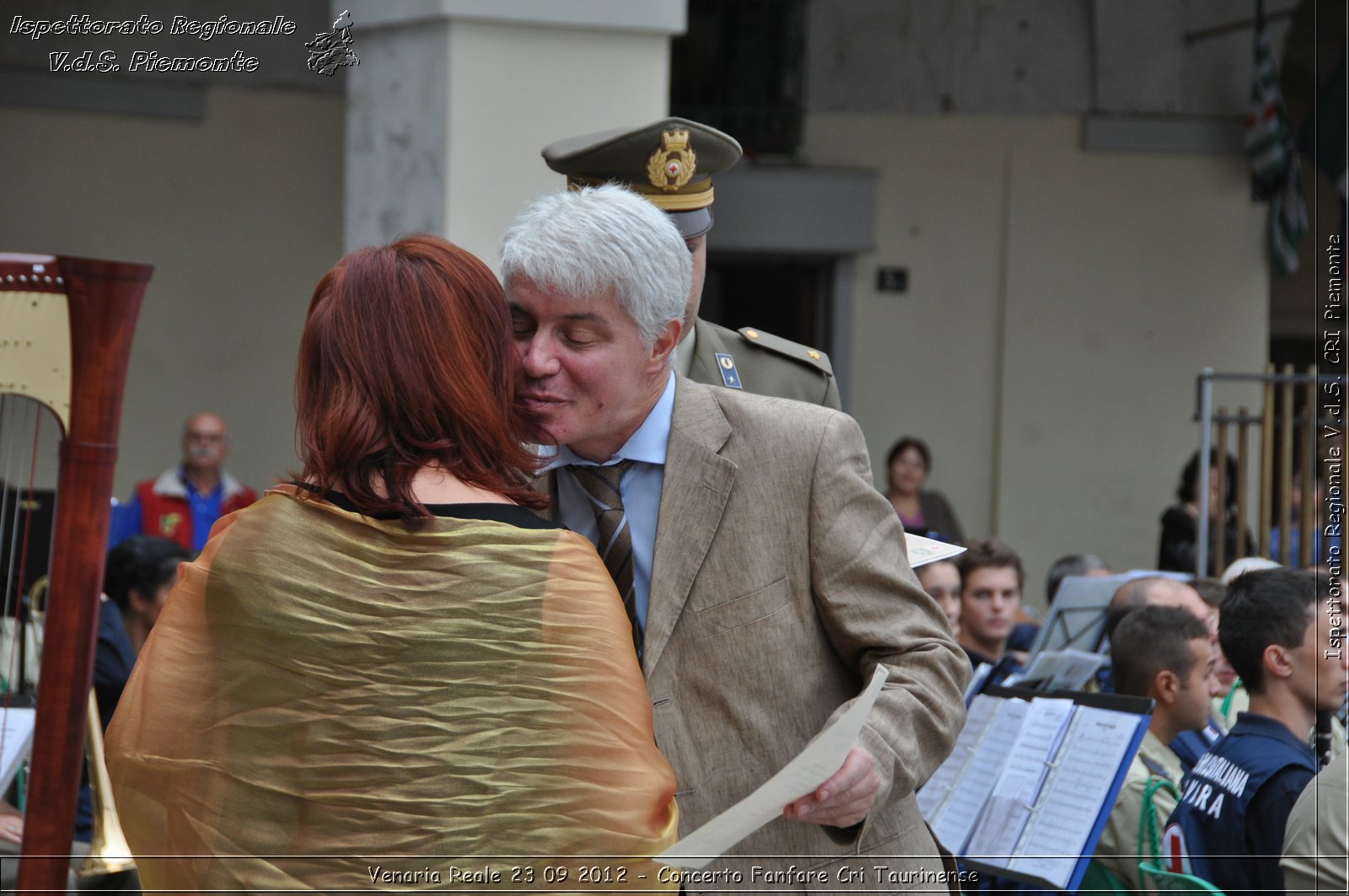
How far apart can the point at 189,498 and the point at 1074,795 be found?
5.12 m

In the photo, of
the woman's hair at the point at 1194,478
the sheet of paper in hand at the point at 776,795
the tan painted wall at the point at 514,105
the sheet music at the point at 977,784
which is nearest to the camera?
the sheet of paper in hand at the point at 776,795

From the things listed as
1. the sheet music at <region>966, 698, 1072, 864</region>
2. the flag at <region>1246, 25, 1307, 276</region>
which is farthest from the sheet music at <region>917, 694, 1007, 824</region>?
the flag at <region>1246, 25, 1307, 276</region>

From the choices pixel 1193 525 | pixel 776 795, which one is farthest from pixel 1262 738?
pixel 1193 525

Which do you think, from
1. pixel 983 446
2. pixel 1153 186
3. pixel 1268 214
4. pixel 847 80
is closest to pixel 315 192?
pixel 847 80

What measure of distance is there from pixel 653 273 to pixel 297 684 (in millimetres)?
697

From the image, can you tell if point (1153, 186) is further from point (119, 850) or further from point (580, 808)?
point (580, 808)

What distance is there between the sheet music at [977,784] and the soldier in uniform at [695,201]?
1.13m

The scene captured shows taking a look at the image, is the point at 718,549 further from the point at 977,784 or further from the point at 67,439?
the point at 977,784

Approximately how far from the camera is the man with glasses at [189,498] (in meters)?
7.16

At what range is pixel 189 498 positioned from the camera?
725cm

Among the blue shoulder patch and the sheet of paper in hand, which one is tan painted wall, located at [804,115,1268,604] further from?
the sheet of paper in hand

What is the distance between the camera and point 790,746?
2.03 m

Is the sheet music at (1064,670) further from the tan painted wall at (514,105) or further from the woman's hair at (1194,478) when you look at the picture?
the woman's hair at (1194,478)

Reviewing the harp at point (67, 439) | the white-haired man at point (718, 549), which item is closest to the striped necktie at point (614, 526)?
the white-haired man at point (718, 549)
